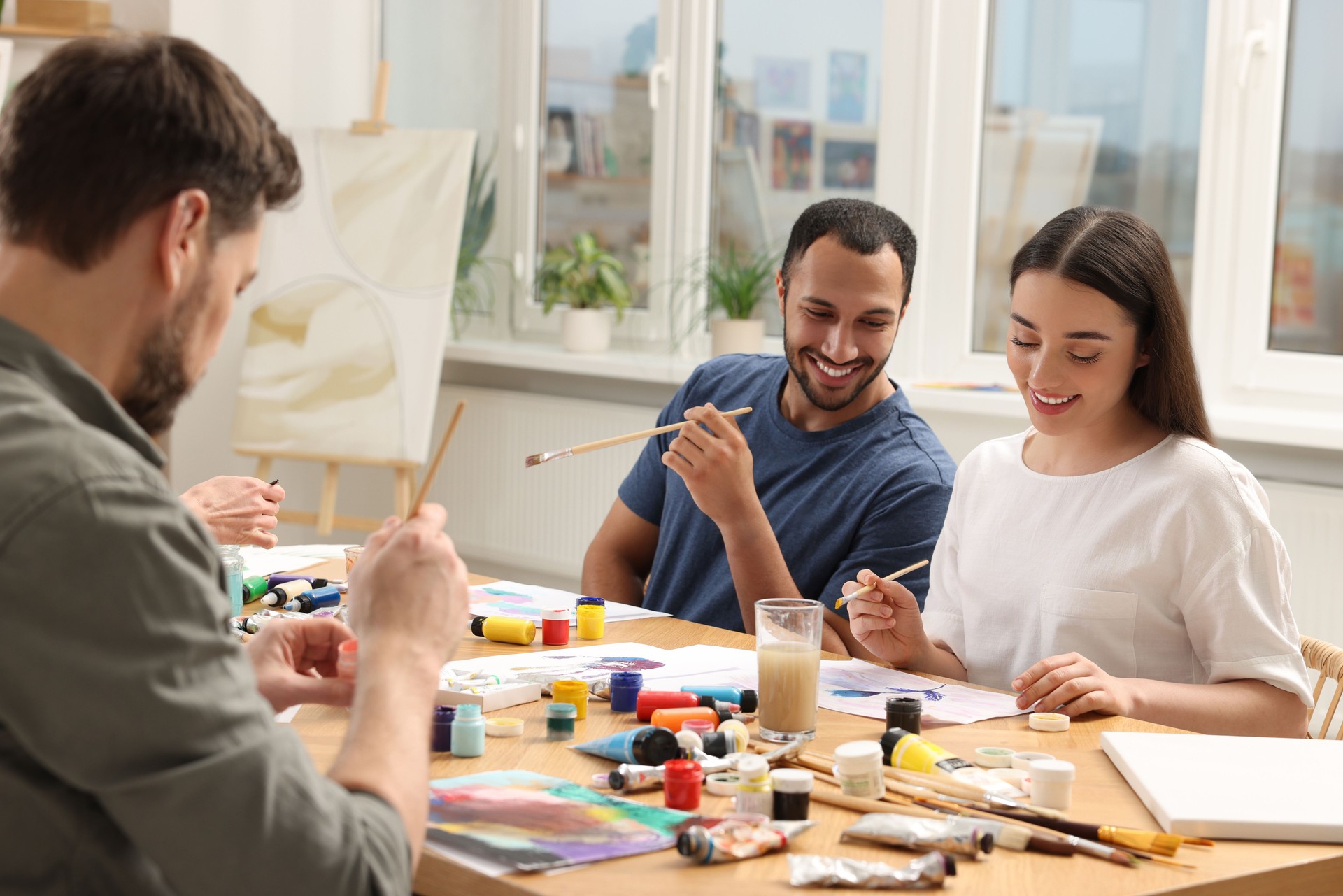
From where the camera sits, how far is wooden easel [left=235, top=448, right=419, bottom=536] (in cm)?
398

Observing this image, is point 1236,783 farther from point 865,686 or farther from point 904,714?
point 865,686

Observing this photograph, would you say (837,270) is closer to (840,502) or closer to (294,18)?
(840,502)

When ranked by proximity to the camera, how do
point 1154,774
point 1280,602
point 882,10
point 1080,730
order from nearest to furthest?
point 1154,774 < point 1080,730 < point 1280,602 < point 882,10

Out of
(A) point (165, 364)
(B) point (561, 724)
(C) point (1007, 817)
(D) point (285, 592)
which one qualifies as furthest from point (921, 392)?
(A) point (165, 364)

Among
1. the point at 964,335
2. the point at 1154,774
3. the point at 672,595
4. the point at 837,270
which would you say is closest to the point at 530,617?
the point at 672,595

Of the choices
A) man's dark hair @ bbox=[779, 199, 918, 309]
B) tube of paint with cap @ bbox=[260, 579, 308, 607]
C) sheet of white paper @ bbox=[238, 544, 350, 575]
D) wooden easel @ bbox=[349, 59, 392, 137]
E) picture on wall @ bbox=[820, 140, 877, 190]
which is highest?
→ wooden easel @ bbox=[349, 59, 392, 137]

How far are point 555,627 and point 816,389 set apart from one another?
2.34ft

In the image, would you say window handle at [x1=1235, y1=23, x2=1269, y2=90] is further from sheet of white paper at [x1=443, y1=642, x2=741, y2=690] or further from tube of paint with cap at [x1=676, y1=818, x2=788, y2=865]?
tube of paint with cap at [x1=676, y1=818, x2=788, y2=865]

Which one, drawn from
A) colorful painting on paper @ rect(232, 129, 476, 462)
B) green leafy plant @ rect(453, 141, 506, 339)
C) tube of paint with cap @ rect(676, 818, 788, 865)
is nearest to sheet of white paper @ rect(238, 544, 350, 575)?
tube of paint with cap @ rect(676, 818, 788, 865)

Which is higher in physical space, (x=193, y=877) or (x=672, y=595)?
(x=193, y=877)

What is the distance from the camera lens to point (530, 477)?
4391mm

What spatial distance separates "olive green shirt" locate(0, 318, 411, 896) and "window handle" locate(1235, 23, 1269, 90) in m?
2.77

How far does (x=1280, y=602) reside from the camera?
1.69m

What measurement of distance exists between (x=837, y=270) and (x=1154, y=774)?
1.16 meters
